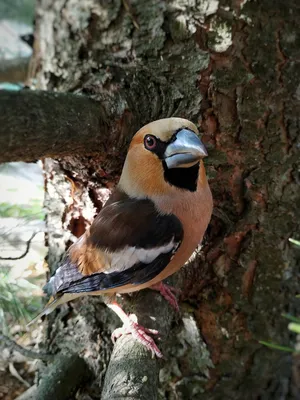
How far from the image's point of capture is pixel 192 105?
2082mm

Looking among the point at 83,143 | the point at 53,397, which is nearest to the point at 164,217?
the point at 83,143

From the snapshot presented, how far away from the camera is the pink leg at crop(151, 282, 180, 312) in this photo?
6.81 ft

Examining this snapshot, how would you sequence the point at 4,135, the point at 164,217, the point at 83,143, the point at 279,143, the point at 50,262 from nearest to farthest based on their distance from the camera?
the point at 4,135, the point at 83,143, the point at 164,217, the point at 279,143, the point at 50,262

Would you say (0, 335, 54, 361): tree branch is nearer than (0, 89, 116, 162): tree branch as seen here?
No

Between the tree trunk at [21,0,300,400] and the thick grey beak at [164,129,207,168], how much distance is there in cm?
28

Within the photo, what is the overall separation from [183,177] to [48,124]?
0.66 meters

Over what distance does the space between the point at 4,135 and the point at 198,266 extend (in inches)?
48.4

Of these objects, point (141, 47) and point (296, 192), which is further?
point (296, 192)

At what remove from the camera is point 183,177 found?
1918 mm

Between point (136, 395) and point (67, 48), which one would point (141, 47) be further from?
point (136, 395)

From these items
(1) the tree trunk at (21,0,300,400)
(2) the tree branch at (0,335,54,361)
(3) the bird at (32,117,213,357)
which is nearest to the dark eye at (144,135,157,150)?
(3) the bird at (32,117,213,357)

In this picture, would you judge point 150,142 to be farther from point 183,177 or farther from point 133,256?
point 133,256

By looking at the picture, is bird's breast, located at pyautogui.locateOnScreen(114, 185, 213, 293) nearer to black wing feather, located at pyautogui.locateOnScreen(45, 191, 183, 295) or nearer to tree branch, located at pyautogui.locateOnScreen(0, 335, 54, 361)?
black wing feather, located at pyautogui.locateOnScreen(45, 191, 183, 295)

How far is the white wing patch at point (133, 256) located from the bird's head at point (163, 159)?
0.24 metres
